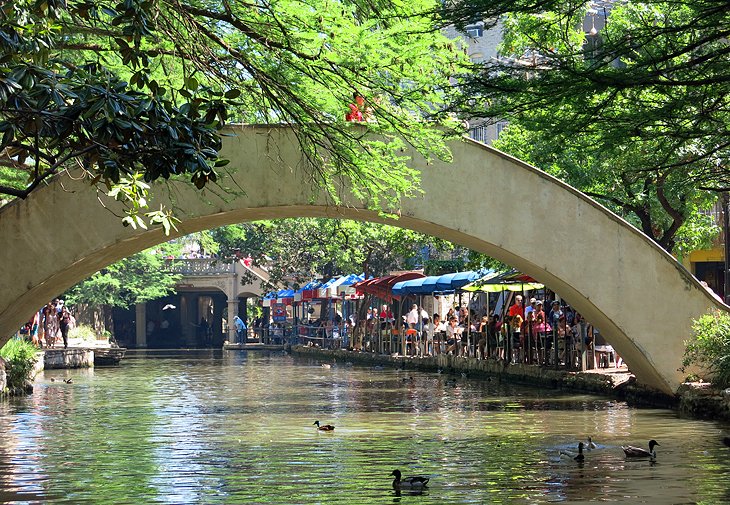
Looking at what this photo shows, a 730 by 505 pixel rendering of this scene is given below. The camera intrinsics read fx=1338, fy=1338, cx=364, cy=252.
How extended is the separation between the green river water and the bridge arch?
1.71 metres

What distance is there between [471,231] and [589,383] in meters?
5.38

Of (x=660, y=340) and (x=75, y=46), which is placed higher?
(x=75, y=46)

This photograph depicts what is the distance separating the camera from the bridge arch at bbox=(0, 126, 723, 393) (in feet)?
68.7

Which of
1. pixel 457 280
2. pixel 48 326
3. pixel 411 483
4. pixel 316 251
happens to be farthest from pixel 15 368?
pixel 316 251

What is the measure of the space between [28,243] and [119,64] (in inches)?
178

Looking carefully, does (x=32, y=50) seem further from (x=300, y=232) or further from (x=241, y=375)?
(x=300, y=232)

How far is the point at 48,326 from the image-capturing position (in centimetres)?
4794

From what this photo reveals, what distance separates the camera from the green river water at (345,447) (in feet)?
41.8

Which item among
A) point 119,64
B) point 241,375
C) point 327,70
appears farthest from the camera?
point 241,375

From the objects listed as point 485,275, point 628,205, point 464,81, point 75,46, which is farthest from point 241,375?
point 464,81

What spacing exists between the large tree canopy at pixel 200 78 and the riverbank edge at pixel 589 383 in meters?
6.17

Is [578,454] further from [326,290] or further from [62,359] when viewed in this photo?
[326,290]

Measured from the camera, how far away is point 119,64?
17641 mm

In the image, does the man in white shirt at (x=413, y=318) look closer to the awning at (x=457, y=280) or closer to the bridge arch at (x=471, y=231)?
the awning at (x=457, y=280)
